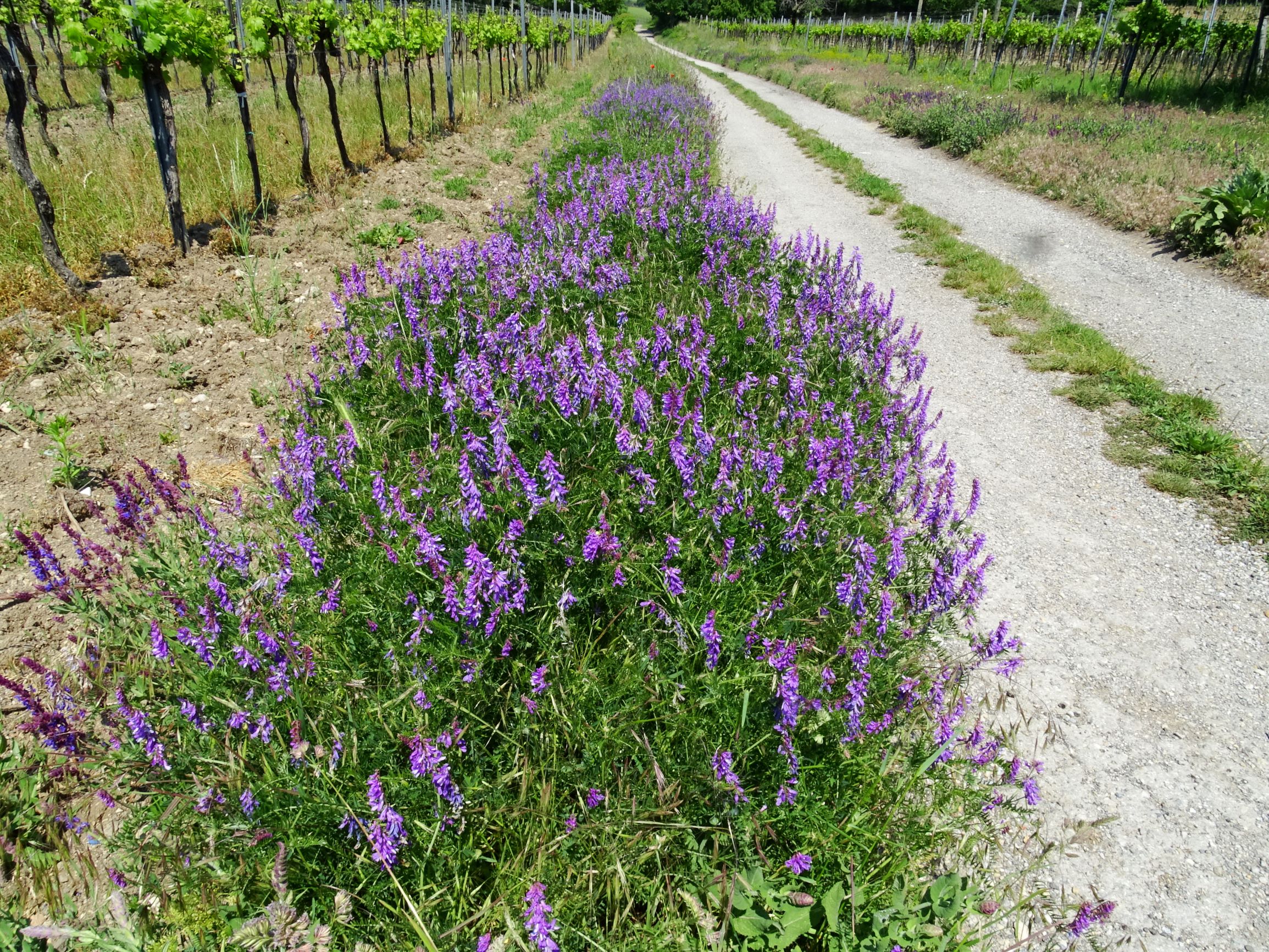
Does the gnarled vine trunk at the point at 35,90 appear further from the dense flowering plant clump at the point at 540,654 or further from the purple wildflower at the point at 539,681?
the purple wildflower at the point at 539,681

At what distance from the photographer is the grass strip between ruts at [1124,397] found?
464 centimetres

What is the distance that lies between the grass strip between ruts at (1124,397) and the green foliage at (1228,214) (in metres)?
2.72

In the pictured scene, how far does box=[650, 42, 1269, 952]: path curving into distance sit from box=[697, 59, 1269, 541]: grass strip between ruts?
7.7 inches

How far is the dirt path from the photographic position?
6.21 meters

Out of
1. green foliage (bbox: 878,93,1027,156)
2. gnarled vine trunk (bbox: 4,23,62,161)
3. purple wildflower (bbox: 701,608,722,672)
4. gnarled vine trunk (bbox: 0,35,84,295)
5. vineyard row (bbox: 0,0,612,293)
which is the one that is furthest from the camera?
green foliage (bbox: 878,93,1027,156)

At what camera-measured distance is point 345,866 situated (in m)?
2.17

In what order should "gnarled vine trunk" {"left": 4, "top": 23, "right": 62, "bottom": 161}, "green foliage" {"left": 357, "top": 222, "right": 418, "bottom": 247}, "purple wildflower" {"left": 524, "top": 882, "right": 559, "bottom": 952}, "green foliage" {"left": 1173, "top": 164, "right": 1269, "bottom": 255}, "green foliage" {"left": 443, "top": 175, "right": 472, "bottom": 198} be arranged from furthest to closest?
1. "green foliage" {"left": 443, "top": 175, "right": 472, "bottom": 198}
2. "gnarled vine trunk" {"left": 4, "top": 23, "right": 62, "bottom": 161}
3. "green foliage" {"left": 1173, "top": 164, "right": 1269, "bottom": 255}
4. "green foliage" {"left": 357, "top": 222, "right": 418, "bottom": 247}
5. "purple wildflower" {"left": 524, "top": 882, "right": 559, "bottom": 952}

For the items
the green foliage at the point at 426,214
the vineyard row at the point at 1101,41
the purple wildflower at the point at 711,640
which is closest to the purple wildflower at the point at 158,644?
the purple wildflower at the point at 711,640

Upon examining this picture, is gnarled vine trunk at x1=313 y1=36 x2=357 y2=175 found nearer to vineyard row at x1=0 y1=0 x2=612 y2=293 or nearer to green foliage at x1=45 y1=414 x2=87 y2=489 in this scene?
vineyard row at x1=0 y1=0 x2=612 y2=293

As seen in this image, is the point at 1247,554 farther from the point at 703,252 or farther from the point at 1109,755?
the point at 703,252

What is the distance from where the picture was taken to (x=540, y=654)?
2.61 meters

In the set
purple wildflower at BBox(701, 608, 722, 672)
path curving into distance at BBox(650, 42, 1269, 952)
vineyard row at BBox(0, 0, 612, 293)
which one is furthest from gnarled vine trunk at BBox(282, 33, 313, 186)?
purple wildflower at BBox(701, 608, 722, 672)

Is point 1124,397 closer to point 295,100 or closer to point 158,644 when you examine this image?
point 158,644

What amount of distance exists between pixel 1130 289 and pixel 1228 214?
2232mm
